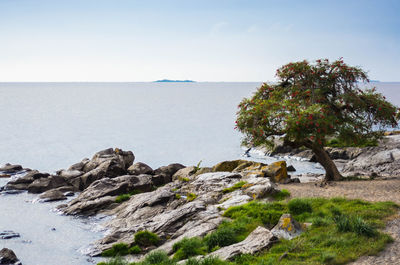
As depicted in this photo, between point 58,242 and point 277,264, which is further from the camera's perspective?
point 58,242

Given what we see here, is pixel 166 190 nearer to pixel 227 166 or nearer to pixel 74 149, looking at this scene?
pixel 227 166

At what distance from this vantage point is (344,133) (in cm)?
2923

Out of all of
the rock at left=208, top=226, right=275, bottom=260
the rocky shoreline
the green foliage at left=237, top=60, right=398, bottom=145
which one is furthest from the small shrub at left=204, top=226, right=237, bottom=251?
the green foliage at left=237, top=60, right=398, bottom=145

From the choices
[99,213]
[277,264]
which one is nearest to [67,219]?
[99,213]

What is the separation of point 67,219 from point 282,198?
18.2 m

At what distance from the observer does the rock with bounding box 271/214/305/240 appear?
16203mm

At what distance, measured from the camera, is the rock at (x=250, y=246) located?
14.9m

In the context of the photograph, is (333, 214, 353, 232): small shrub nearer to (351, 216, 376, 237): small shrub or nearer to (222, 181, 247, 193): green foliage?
(351, 216, 376, 237): small shrub

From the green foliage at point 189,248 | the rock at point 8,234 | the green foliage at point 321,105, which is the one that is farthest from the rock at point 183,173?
the green foliage at point 189,248

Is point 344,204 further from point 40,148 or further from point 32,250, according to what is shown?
point 40,148

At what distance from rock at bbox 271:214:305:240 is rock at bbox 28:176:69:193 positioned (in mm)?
31014

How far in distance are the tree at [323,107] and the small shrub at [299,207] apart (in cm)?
849

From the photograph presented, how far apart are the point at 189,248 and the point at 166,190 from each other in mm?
14094

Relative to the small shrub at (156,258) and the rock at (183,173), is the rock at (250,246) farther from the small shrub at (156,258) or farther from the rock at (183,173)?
the rock at (183,173)
